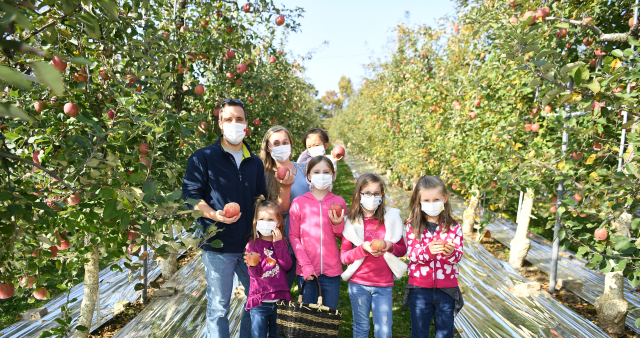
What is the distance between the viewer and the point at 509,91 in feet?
13.3

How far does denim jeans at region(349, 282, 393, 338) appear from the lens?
83.0 inches

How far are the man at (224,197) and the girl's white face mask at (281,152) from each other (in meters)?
0.29

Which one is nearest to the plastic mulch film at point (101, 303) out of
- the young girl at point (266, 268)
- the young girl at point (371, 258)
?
the young girl at point (266, 268)

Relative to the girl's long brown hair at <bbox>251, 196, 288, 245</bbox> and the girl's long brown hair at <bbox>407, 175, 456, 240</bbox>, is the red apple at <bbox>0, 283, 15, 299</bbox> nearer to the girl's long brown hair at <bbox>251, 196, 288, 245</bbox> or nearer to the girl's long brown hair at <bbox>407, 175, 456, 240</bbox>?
the girl's long brown hair at <bbox>251, 196, 288, 245</bbox>

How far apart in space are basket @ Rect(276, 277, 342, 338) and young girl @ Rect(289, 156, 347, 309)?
19cm

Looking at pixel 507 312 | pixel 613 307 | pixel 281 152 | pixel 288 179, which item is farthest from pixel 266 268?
pixel 613 307

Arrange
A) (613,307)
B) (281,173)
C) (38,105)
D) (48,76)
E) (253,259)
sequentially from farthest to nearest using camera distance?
(613,307) → (281,173) → (253,259) → (38,105) → (48,76)

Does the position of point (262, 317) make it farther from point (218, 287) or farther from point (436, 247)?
point (436, 247)

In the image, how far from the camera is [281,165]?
101 inches

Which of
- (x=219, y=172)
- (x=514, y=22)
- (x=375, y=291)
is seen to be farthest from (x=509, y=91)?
(x=219, y=172)

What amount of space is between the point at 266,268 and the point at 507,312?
2340mm

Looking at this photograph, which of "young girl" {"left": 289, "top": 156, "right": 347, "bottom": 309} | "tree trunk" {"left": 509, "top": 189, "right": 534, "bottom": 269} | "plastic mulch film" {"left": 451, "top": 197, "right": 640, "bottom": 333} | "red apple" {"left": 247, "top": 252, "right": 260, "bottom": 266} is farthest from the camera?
"tree trunk" {"left": 509, "top": 189, "right": 534, "bottom": 269}

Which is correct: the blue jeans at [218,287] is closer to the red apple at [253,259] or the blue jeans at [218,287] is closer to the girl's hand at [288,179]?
the red apple at [253,259]

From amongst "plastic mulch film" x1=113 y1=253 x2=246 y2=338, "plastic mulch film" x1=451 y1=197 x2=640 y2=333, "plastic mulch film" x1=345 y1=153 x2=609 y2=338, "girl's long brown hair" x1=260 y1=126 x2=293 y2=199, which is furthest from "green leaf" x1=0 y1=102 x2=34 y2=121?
"plastic mulch film" x1=451 y1=197 x2=640 y2=333
